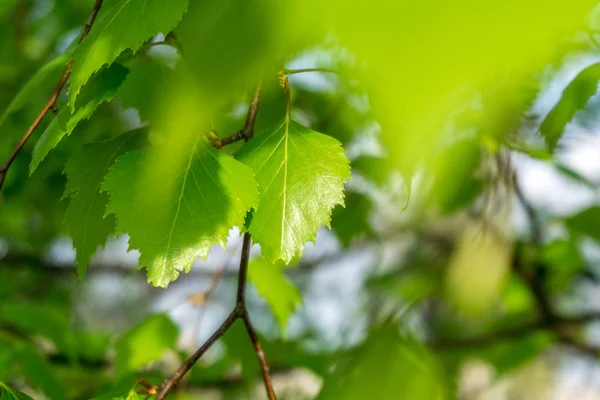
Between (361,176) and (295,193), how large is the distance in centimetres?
75

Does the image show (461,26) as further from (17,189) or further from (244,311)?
(17,189)

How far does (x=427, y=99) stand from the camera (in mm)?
144

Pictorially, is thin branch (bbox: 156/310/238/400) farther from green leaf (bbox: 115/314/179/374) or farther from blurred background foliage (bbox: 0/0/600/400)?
Answer: green leaf (bbox: 115/314/179/374)

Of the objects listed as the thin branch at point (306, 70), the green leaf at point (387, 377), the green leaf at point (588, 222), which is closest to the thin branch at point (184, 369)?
the green leaf at point (387, 377)

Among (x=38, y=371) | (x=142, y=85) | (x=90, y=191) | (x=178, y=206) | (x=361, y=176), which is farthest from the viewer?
(x=361, y=176)

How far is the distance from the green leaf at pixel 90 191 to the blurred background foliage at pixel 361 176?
0.08 ft

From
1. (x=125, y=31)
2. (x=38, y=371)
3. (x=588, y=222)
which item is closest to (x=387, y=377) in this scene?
(x=125, y=31)

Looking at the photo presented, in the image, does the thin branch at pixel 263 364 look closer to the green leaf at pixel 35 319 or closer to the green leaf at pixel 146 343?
the green leaf at pixel 146 343

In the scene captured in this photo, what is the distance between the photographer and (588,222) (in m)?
1.48

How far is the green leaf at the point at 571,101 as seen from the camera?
0.62 metres

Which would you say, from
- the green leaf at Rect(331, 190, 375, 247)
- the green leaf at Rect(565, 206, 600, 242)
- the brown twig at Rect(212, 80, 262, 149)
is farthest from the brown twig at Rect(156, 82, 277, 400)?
the green leaf at Rect(565, 206, 600, 242)

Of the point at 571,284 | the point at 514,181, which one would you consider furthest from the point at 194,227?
the point at 571,284

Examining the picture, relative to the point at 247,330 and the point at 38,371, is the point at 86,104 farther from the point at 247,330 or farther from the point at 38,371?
the point at 38,371

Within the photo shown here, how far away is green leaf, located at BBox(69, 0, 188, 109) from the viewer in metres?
0.45
